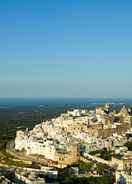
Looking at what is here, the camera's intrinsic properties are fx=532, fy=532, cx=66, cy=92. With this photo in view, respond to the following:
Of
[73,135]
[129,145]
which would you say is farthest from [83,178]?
[73,135]

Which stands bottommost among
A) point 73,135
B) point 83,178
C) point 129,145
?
point 83,178

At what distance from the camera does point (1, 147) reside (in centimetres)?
4831

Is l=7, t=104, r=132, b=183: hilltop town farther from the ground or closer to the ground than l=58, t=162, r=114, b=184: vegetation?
farther from the ground

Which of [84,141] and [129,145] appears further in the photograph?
[84,141]

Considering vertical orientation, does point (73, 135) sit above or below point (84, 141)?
above

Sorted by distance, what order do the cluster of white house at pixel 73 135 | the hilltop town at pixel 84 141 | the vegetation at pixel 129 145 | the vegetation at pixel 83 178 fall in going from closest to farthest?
the vegetation at pixel 83 178 < the hilltop town at pixel 84 141 < the vegetation at pixel 129 145 < the cluster of white house at pixel 73 135

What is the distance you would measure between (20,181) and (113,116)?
101 feet

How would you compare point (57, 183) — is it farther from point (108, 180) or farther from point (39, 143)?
point (39, 143)

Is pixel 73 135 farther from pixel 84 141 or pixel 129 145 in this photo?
pixel 129 145

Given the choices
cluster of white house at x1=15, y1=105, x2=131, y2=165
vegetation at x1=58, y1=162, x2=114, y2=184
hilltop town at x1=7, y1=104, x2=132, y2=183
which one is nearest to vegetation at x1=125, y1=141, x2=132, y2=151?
hilltop town at x1=7, y1=104, x2=132, y2=183

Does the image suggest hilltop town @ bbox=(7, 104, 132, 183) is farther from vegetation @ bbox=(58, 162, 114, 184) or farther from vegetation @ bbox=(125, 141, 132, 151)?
vegetation @ bbox=(58, 162, 114, 184)

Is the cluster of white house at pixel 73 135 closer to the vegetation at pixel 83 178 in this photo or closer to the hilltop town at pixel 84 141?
the hilltop town at pixel 84 141

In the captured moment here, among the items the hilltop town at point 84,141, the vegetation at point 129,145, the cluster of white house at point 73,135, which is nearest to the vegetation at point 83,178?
the hilltop town at point 84,141

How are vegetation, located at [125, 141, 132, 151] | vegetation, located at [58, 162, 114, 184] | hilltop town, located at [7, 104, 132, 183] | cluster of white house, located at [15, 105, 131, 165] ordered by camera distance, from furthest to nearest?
cluster of white house, located at [15, 105, 131, 165] < vegetation, located at [125, 141, 132, 151] < hilltop town, located at [7, 104, 132, 183] < vegetation, located at [58, 162, 114, 184]
